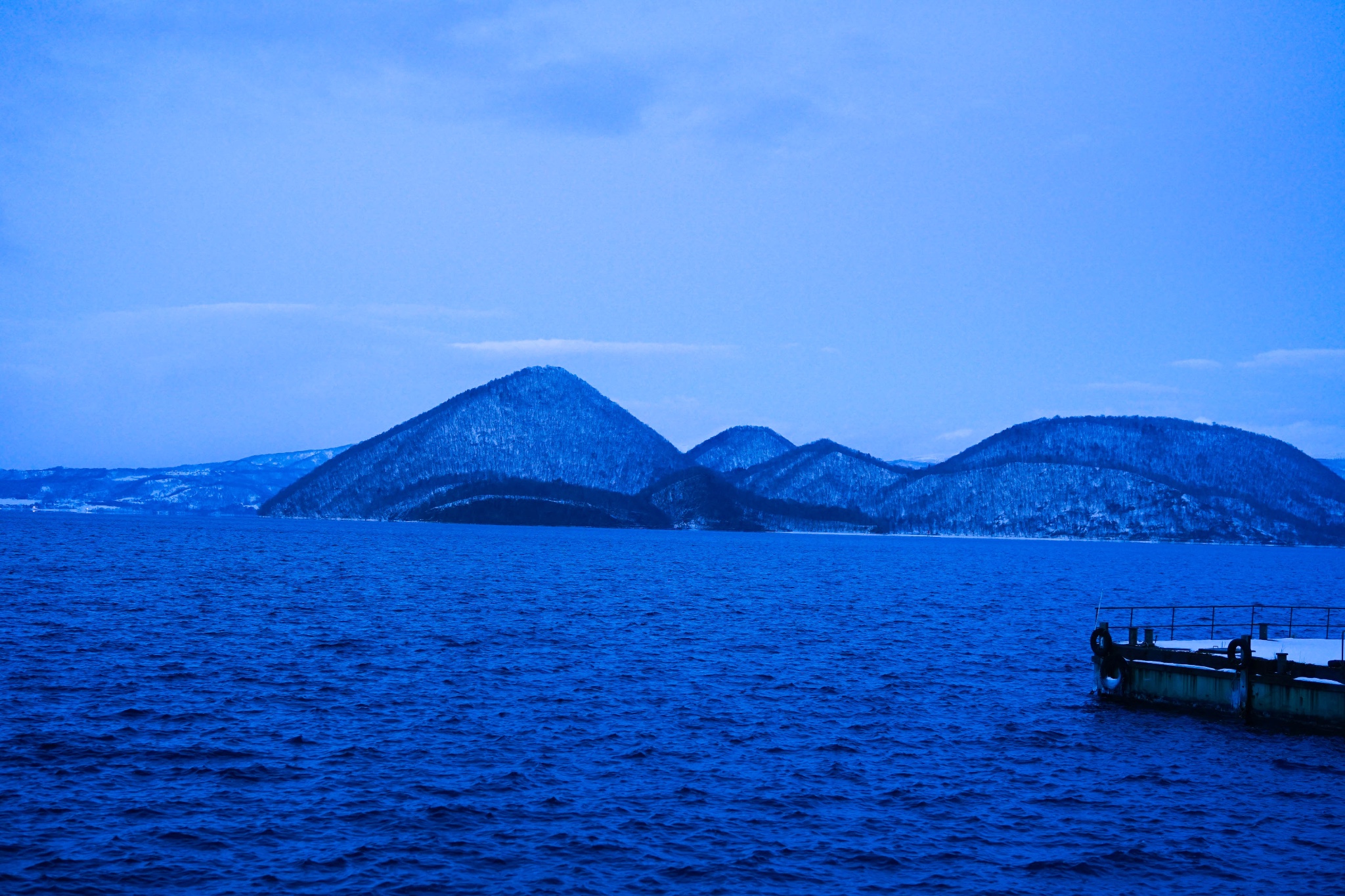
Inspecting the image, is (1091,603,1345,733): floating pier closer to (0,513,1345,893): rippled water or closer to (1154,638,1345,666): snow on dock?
(1154,638,1345,666): snow on dock

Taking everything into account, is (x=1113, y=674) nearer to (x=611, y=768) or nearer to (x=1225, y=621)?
(x=611, y=768)

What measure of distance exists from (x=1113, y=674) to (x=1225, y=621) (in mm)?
51764

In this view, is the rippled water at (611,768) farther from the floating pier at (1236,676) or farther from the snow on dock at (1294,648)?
the snow on dock at (1294,648)

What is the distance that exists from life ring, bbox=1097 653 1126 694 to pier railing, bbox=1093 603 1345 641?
74.1 ft

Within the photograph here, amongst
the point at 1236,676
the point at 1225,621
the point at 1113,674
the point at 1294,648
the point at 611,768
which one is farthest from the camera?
the point at 1225,621

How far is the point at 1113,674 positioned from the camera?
4678 centimetres

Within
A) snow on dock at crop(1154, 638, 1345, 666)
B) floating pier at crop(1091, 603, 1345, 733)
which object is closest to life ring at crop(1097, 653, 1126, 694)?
floating pier at crop(1091, 603, 1345, 733)

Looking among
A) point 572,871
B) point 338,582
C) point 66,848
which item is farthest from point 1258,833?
point 338,582

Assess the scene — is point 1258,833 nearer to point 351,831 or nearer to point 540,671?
point 351,831

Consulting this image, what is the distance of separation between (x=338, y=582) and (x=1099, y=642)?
81.3 meters

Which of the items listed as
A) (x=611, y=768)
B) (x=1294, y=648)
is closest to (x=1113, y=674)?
(x=1294, y=648)

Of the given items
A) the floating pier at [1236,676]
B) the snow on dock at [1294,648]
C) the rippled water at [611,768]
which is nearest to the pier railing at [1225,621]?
the rippled water at [611,768]

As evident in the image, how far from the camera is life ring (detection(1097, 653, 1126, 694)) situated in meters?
46.3

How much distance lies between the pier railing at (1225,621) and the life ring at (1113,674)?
74.1ft
